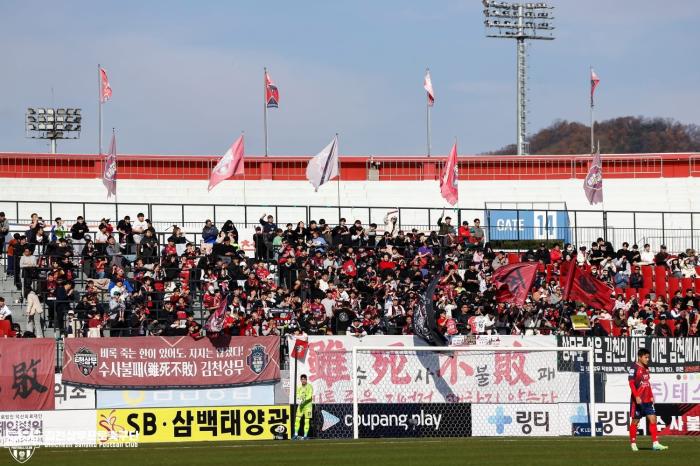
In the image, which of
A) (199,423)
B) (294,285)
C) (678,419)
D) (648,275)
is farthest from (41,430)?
(648,275)

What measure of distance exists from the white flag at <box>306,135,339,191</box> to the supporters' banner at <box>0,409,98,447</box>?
1693cm

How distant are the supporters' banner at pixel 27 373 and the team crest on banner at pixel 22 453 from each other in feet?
12.4

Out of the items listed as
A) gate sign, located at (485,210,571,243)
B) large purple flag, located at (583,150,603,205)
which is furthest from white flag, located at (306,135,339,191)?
large purple flag, located at (583,150,603,205)

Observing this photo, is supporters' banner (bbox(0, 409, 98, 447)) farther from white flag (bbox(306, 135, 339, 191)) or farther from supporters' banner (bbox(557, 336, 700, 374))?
white flag (bbox(306, 135, 339, 191))

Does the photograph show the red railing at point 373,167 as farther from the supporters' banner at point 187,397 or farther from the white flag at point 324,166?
the supporters' banner at point 187,397

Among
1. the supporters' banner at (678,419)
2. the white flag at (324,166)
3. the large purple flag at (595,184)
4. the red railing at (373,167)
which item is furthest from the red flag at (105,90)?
the supporters' banner at (678,419)

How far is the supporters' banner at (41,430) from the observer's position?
1004 inches

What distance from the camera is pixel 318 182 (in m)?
41.3

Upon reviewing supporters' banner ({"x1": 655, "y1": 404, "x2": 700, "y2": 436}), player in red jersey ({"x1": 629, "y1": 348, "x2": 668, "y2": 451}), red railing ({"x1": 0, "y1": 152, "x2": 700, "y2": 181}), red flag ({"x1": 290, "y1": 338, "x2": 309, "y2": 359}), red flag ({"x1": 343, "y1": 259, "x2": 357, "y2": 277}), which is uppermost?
red railing ({"x1": 0, "y1": 152, "x2": 700, "y2": 181})

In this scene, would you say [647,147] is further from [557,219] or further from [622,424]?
[622,424]

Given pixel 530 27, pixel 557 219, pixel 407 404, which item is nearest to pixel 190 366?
pixel 407 404

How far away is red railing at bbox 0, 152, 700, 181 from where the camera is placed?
159ft

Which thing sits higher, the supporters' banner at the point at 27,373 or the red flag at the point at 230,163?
the red flag at the point at 230,163

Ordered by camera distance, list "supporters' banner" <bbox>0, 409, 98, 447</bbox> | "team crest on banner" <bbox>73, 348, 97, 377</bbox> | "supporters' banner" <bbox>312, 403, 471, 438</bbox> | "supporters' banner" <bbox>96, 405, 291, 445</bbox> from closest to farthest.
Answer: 1. "supporters' banner" <bbox>0, 409, 98, 447</bbox>
2. "supporters' banner" <bbox>96, 405, 291, 445</bbox>
3. "supporters' banner" <bbox>312, 403, 471, 438</bbox>
4. "team crest on banner" <bbox>73, 348, 97, 377</bbox>
